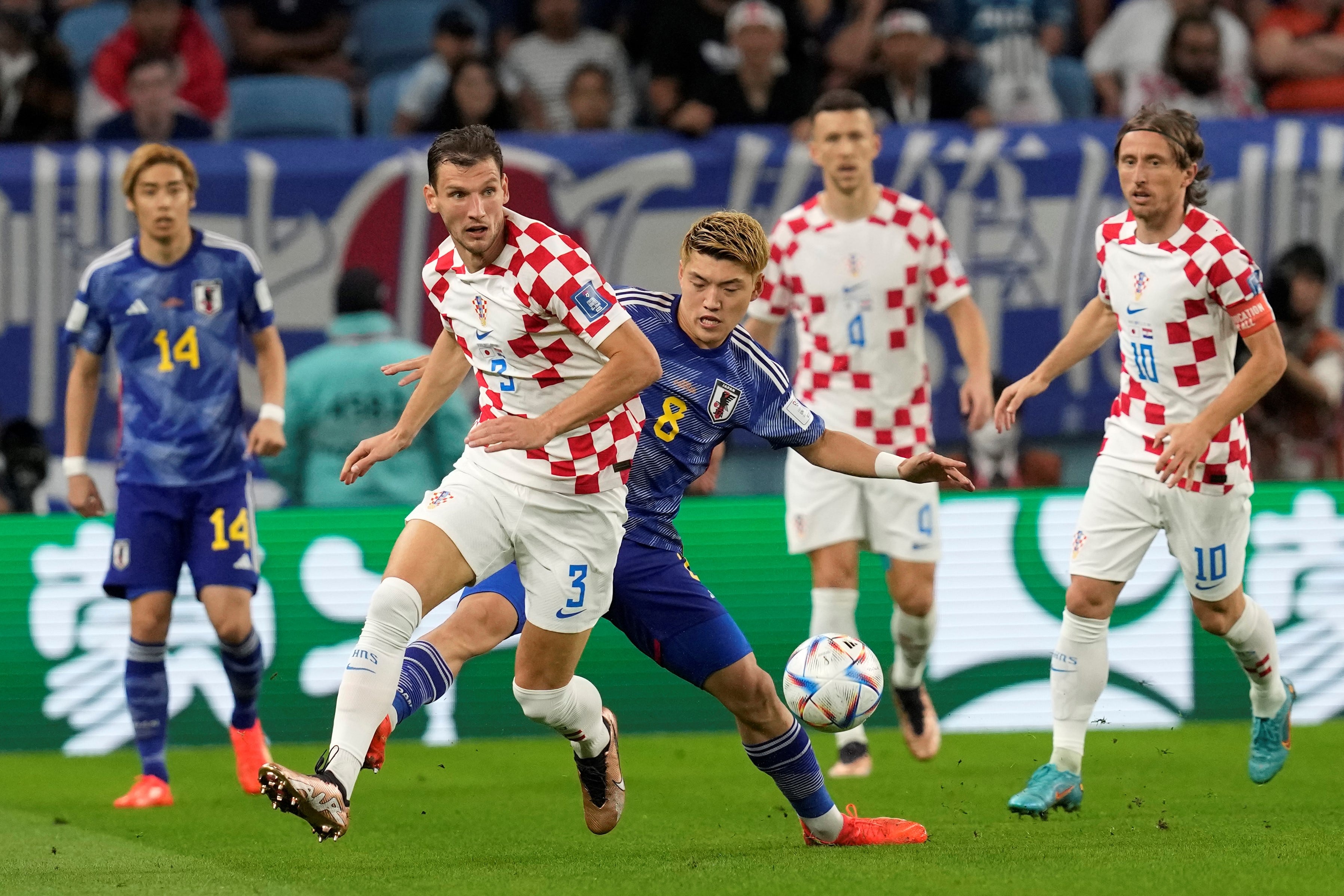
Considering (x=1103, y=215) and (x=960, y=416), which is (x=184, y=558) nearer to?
(x=960, y=416)

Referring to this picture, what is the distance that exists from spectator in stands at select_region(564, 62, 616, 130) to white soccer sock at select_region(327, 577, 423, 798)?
23.4 feet

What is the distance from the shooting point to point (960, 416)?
10766 mm

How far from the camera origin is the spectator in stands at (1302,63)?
1181 centimetres

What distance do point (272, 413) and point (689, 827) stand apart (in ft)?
7.96

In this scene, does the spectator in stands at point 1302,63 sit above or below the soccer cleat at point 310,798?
above

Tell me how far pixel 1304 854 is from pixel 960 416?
5.79 m

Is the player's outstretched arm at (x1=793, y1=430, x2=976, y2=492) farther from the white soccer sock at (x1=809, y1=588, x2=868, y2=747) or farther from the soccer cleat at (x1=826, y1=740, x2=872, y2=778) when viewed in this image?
the soccer cleat at (x1=826, y1=740, x2=872, y2=778)

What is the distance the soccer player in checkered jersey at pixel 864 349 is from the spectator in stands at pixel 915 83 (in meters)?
3.87

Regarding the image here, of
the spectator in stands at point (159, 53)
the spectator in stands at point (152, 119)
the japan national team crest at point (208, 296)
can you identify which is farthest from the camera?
the spectator in stands at point (159, 53)

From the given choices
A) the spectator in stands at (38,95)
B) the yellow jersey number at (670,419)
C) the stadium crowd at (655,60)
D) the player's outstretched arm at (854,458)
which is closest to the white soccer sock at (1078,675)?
the player's outstretched arm at (854,458)

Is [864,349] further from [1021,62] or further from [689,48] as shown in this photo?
[1021,62]

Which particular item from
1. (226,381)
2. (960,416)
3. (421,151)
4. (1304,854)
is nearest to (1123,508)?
(1304,854)

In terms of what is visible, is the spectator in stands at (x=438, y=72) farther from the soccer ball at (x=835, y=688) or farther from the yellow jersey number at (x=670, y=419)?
the soccer ball at (x=835, y=688)

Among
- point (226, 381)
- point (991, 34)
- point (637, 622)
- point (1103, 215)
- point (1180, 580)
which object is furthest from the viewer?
point (991, 34)
